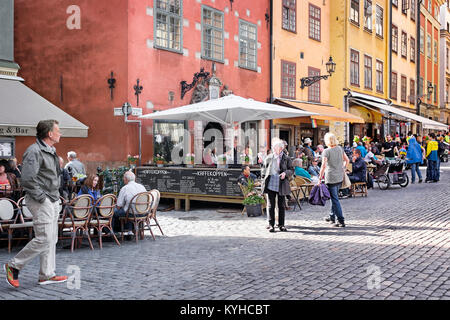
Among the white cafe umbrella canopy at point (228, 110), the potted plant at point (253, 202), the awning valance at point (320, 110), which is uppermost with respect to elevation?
the awning valance at point (320, 110)

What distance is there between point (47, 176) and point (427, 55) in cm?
4251

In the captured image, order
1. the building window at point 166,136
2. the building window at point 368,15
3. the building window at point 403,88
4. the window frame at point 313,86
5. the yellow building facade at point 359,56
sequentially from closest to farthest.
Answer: the building window at point 166,136 < the window frame at point 313,86 < the yellow building facade at point 359,56 < the building window at point 368,15 < the building window at point 403,88

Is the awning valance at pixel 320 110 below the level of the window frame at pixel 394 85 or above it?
below

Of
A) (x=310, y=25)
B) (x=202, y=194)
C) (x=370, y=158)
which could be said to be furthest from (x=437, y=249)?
(x=310, y=25)

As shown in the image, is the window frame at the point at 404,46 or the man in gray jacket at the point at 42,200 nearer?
the man in gray jacket at the point at 42,200

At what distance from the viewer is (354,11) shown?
26891mm

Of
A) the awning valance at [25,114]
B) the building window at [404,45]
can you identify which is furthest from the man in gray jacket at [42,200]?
the building window at [404,45]

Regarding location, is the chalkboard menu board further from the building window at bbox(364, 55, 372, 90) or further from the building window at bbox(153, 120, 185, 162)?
the building window at bbox(364, 55, 372, 90)

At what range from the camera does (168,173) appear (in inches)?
504

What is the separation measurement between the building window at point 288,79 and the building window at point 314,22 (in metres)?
2.71

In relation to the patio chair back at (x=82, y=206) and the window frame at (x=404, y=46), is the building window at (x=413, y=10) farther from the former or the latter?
the patio chair back at (x=82, y=206)

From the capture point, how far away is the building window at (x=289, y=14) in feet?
69.9

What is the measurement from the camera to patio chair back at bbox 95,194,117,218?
310 inches

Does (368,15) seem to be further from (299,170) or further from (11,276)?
(11,276)
